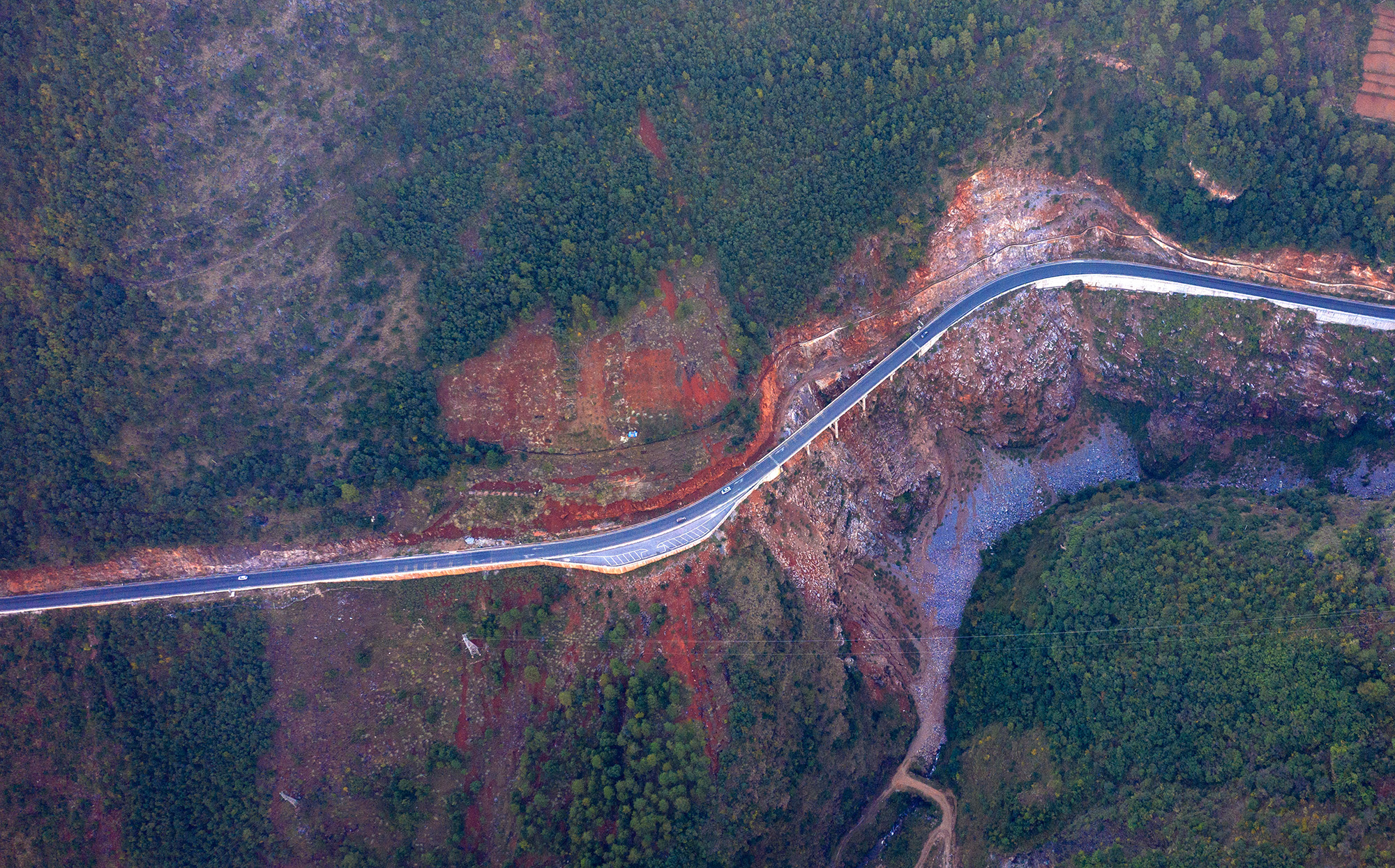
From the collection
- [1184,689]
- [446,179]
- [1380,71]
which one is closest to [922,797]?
[1184,689]

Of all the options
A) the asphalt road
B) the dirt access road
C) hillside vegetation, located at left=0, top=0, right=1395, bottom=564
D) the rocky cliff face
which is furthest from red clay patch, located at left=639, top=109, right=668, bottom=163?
the dirt access road

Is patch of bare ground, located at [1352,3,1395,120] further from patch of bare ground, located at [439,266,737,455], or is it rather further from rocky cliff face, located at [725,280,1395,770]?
patch of bare ground, located at [439,266,737,455]

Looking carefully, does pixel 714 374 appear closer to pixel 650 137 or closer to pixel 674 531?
pixel 674 531

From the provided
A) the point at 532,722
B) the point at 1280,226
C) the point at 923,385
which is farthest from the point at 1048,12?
the point at 532,722

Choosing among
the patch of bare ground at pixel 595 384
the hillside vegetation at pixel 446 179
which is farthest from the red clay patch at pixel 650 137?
the patch of bare ground at pixel 595 384

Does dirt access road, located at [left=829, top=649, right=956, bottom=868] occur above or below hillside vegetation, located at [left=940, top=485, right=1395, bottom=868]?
below

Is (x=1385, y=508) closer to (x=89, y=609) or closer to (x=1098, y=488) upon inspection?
(x=1098, y=488)
